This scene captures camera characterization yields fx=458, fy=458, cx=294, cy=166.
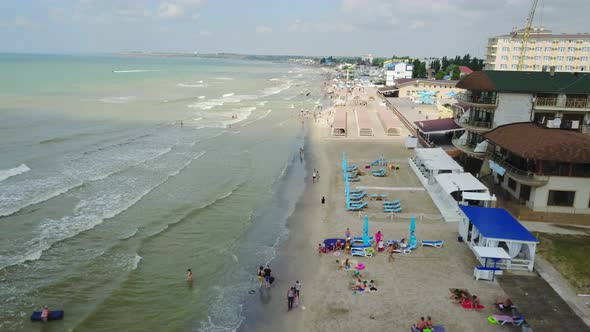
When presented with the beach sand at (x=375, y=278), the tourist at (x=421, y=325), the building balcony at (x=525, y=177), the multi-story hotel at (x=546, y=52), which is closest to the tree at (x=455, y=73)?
the multi-story hotel at (x=546, y=52)

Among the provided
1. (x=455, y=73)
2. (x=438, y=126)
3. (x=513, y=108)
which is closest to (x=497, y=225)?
(x=513, y=108)

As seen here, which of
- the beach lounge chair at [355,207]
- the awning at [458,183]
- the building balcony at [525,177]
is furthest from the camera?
the beach lounge chair at [355,207]

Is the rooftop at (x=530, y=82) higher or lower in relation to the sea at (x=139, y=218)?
higher

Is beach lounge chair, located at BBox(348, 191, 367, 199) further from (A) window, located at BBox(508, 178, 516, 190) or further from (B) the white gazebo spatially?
(A) window, located at BBox(508, 178, 516, 190)

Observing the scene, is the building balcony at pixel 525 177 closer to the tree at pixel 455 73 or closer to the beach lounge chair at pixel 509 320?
the beach lounge chair at pixel 509 320

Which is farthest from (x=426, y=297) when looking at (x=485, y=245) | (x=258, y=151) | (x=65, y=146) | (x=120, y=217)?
(x=65, y=146)

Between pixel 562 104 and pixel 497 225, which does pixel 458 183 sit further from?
pixel 562 104
